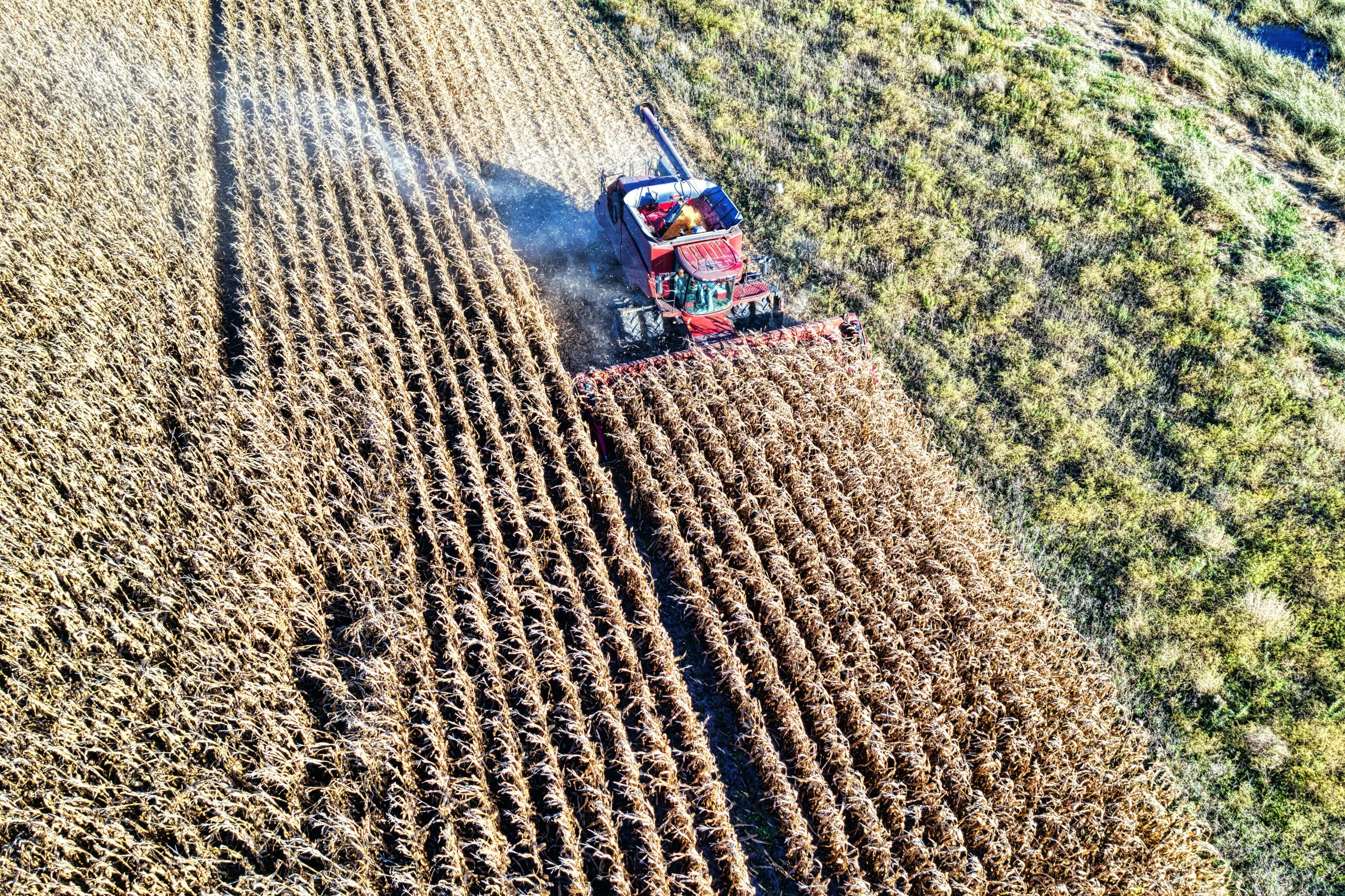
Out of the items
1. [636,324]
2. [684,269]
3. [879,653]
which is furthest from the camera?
[636,324]

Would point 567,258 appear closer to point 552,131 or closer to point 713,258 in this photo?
point 713,258

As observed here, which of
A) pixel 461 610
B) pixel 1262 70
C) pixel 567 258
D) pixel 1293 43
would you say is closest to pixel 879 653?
pixel 461 610

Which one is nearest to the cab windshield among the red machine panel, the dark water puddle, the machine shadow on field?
the red machine panel

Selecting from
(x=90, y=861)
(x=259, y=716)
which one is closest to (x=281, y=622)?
(x=259, y=716)

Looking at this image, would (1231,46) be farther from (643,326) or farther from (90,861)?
(90,861)

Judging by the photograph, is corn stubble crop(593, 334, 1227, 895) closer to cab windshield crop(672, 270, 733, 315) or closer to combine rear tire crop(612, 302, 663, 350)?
cab windshield crop(672, 270, 733, 315)

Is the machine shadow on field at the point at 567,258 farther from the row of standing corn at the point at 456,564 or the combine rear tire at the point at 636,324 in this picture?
the row of standing corn at the point at 456,564
